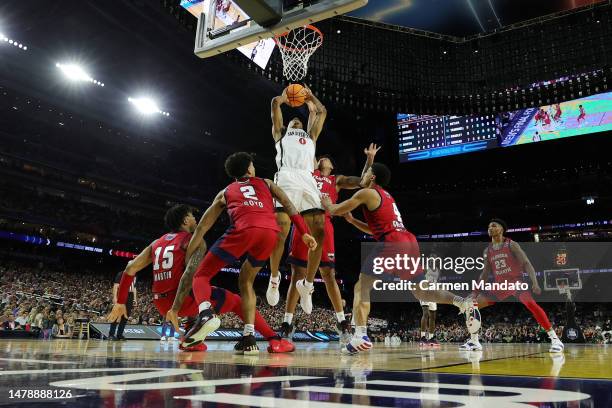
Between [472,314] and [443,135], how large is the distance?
1510 cm

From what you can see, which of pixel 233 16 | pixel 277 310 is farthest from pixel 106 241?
pixel 233 16

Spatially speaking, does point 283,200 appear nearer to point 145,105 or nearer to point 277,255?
point 277,255

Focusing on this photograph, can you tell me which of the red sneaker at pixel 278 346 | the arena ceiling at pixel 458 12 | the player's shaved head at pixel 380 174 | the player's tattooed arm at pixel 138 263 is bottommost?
the red sneaker at pixel 278 346

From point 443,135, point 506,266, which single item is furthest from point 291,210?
point 443,135

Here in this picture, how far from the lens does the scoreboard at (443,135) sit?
19.6 meters

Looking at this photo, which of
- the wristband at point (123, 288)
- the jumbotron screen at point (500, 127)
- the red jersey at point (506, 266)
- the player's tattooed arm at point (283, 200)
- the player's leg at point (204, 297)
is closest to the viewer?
the player's leg at point (204, 297)

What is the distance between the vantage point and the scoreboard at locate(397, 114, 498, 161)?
64.2 feet

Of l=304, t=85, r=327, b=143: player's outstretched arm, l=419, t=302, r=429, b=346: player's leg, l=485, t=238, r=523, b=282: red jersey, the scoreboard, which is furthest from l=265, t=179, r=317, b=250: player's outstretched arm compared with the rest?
the scoreboard

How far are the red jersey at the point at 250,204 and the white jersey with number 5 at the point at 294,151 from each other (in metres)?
1.06

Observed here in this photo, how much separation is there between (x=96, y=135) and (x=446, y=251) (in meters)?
18.7

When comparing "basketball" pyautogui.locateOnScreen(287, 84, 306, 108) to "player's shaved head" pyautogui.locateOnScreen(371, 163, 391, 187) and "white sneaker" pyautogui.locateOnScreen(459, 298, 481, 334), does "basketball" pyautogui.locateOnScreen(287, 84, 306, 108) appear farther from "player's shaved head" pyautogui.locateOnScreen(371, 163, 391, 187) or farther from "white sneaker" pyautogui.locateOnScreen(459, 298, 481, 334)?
"white sneaker" pyautogui.locateOnScreen(459, 298, 481, 334)

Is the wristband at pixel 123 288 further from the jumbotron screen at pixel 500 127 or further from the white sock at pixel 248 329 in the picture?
the jumbotron screen at pixel 500 127

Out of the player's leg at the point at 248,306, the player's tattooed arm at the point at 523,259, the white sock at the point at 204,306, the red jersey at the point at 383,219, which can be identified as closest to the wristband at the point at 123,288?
the white sock at the point at 204,306

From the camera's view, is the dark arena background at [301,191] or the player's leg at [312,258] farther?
the player's leg at [312,258]
